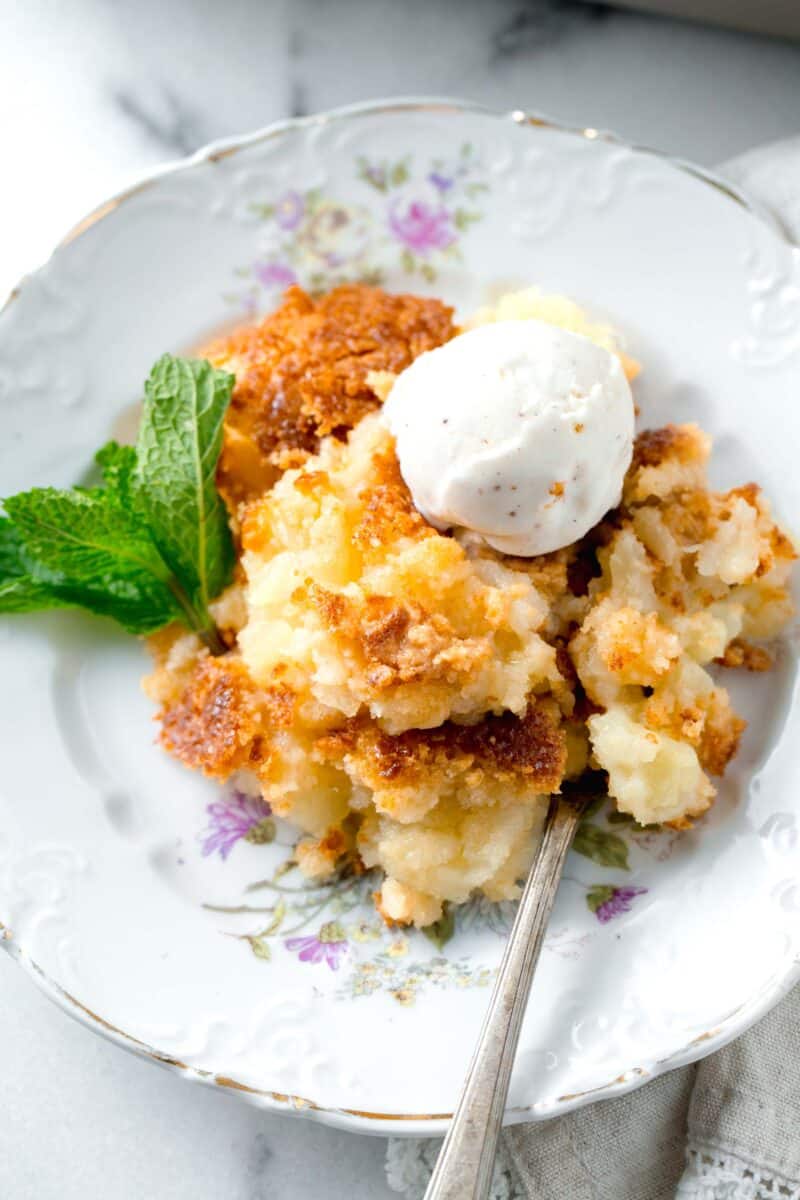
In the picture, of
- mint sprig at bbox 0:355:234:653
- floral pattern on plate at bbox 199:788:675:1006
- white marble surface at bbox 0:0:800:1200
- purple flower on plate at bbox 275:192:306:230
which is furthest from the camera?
white marble surface at bbox 0:0:800:1200

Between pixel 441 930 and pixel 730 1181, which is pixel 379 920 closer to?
pixel 441 930

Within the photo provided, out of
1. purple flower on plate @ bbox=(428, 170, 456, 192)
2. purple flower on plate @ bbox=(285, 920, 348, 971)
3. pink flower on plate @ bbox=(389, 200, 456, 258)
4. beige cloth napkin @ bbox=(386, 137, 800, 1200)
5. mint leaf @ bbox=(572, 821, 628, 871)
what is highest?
purple flower on plate @ bbox=(428, 170, 456, 192)

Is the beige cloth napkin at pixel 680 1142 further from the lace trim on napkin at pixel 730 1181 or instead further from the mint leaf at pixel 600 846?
the mint leaf at pixel 600 846

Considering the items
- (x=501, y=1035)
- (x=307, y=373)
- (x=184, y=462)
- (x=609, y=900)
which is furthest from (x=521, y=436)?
(x=501, y=1035)

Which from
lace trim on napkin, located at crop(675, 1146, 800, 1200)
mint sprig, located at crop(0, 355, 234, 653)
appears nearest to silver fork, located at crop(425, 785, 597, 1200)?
lace trim on napkin, located at crop(675, 1146, 800, 1200)

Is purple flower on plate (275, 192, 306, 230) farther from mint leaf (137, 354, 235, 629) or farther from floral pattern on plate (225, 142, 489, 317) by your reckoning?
mint leaf (137, 354, 235, 629)

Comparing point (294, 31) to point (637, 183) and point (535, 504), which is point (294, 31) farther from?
point (535, 504)

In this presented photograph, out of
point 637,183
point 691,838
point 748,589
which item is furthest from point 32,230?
point 691,838
